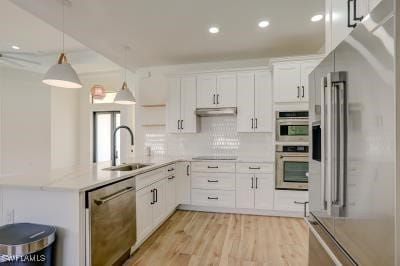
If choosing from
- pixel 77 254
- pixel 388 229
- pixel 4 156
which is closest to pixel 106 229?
pixel 77 254

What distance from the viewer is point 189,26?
3.16 metres

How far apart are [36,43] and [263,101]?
447 centimetres

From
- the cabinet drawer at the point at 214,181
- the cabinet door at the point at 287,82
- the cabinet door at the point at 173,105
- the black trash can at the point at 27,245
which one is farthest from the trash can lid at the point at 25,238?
the cabinet door at the point at 287,82

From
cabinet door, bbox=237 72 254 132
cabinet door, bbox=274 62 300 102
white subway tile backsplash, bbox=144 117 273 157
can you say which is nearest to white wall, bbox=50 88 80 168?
white subway tile backsplash, bbox=144 117 273 157

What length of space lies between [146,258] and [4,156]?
509 centimetres

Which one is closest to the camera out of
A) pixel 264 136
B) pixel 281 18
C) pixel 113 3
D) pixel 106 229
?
pixel 106 229

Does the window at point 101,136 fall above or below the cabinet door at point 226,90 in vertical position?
below

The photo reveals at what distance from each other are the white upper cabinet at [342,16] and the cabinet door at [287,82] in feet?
6.96

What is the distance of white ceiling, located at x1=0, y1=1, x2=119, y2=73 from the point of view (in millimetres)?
3363

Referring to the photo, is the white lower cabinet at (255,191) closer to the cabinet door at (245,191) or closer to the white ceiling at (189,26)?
the cabinet door at (245,191)

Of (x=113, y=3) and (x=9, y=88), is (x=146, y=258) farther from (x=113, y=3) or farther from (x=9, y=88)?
(x=9, y=88)

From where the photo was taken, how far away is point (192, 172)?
4.01 metres

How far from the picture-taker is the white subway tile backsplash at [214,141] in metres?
4.32

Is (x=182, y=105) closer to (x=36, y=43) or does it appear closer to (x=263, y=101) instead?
(x=263, y=101)
